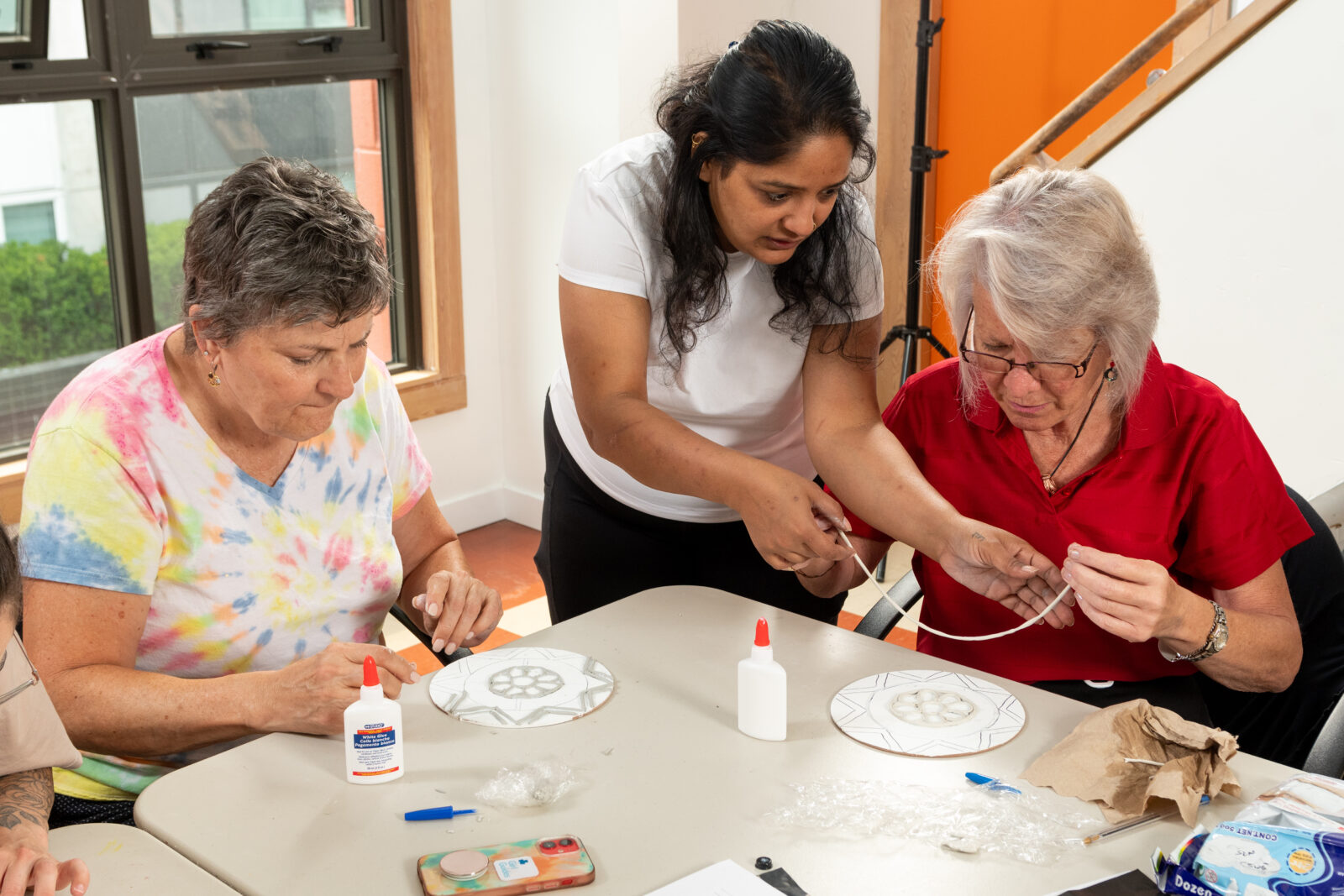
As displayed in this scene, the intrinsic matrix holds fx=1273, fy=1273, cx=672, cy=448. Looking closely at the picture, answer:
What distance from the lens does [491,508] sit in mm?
4492

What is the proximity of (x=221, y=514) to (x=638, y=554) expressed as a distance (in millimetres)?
704

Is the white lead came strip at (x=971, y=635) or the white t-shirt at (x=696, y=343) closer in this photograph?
the white lead came strip at (x=971, y=635)

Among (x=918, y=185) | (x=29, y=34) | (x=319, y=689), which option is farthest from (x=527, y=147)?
(x=319, y=689)

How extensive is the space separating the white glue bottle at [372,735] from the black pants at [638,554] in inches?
29.1

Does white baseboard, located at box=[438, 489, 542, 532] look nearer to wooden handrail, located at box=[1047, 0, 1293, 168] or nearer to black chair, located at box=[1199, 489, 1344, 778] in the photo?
wooden handrail, located at box=[1047, 0, 1293, 168]

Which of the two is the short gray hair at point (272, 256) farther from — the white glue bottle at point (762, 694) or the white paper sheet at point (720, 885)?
the white paper sheet at point (720, 885)

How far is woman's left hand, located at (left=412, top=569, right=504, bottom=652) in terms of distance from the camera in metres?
1.77

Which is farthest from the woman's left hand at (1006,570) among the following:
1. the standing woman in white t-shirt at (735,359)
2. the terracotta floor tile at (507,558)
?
the terracotta floor tile at (507,558)

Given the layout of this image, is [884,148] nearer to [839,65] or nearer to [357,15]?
[357,15]

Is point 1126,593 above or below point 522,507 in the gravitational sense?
above

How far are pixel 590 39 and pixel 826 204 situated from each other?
2.24 m

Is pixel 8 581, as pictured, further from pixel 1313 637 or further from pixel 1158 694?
pixel 1313 637

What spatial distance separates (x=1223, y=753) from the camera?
1.38 meters

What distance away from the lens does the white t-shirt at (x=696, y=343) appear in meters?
1.91
